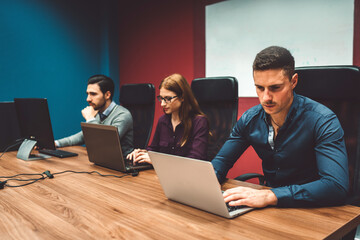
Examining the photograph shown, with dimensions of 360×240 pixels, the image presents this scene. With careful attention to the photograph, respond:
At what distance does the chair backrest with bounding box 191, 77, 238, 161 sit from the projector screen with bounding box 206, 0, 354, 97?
0.84m

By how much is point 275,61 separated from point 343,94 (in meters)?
0.52

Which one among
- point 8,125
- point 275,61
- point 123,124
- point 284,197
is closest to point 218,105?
point 123,124

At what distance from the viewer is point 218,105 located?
6.98ft

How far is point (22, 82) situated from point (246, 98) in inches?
99.7

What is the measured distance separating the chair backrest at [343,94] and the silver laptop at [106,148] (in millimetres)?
968

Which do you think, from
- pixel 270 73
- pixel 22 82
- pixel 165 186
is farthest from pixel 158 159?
pixel 22 82

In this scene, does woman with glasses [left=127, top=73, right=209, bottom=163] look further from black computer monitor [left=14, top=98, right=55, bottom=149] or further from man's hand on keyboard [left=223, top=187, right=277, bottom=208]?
man's hand on keyboard [left=223, top=187, right=277, bottom=208]

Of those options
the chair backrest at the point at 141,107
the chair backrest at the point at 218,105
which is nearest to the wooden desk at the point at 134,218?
the chair backrest at the point at 218,105

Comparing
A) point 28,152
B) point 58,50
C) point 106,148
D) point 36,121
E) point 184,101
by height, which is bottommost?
point 28,152

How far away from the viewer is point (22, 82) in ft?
11.2

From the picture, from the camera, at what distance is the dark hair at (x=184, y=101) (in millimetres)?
1930

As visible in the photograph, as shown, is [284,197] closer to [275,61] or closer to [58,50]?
[275,61]

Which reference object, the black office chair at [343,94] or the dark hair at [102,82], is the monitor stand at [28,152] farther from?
the black office chair at [343,94]

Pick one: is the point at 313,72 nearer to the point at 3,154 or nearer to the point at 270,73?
the point at 270,73
